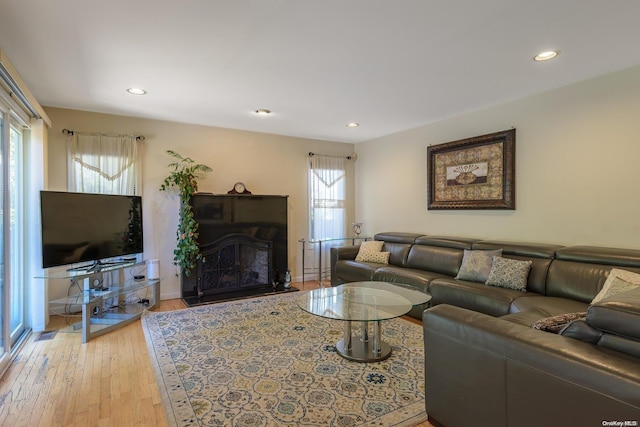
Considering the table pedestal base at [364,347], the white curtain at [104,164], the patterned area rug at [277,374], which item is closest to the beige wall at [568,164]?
the patterned area rug at [277,374]

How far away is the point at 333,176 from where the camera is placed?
5.79 meters

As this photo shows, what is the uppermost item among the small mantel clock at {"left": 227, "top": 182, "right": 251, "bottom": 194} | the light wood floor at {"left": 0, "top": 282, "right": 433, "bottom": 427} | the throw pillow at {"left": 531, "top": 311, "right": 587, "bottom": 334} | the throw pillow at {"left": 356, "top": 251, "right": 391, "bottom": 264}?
the small mantel clock at {"left": 227, "top": 182, "right": 251, "bottom": 194}

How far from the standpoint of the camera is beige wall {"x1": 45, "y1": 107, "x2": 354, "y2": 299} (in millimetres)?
3961

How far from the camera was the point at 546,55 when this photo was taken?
102 inches

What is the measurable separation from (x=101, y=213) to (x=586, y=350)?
415cm

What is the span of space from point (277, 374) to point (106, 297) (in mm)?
2136

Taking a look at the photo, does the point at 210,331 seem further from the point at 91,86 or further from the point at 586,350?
the point at 586,350

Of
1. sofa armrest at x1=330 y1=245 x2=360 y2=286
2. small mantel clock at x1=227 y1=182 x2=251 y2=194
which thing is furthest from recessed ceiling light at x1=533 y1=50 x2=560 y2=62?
small mantel clock at x1=227 y1=182 x2=251 y2=194

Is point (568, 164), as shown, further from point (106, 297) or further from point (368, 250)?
point (106, 297)

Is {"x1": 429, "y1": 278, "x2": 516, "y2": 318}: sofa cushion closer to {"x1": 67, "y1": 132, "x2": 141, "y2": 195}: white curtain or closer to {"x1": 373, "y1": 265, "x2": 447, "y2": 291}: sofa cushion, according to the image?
{"x1": 373, "y1": 265, "x2": 447, "y2": 291}: sofa cushion

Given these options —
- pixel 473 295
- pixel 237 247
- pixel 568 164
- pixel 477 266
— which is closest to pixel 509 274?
pixel 477 266

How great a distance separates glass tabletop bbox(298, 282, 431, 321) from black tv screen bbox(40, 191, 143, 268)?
7.54ft

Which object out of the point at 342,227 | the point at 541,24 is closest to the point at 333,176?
the point at 342,227

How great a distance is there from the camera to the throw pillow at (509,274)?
3.09 m
